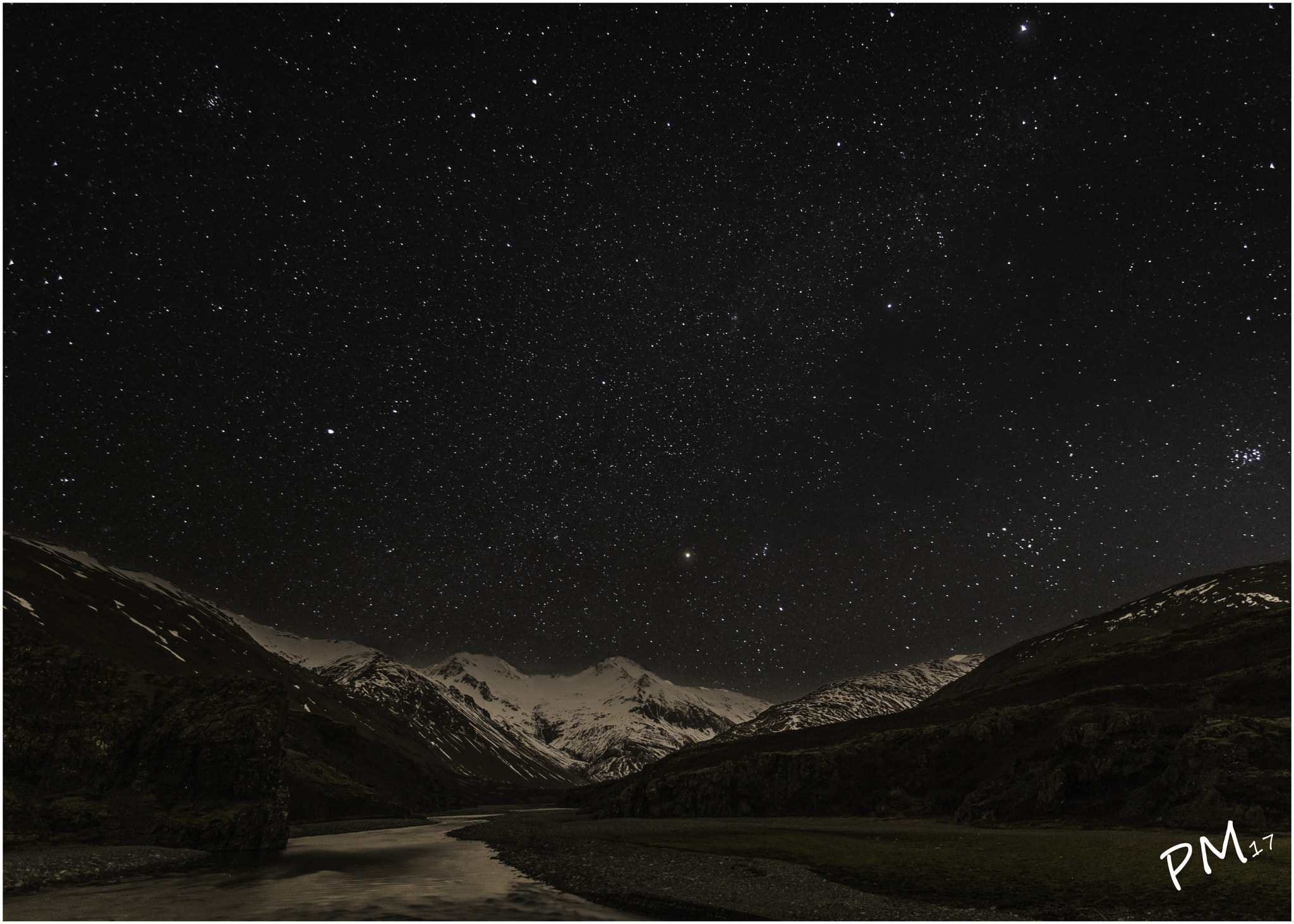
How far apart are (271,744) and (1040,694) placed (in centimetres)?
12021

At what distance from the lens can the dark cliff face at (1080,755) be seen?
51.4 m

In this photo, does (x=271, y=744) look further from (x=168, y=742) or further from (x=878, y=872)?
(x=878, y=872)

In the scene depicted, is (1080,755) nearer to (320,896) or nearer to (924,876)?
(924,876)

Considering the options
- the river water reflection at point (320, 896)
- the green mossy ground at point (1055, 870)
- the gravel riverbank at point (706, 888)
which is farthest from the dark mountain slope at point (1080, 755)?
the river water reflection at point (320, 896)

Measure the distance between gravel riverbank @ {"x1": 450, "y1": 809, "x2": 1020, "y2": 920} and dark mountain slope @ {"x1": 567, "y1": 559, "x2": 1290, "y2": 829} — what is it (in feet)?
115

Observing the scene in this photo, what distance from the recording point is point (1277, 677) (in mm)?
70812

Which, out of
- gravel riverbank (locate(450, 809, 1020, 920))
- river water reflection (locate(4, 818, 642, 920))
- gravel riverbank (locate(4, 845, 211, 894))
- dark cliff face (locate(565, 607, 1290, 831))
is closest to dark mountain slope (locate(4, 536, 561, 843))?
dark cliff face (locate(565, 607, 1290, 831))

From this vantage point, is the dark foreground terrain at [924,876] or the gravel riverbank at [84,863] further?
the gravel riverbank at [84,863]

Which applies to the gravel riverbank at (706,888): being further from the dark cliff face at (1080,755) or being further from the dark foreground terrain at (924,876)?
the dark cliff face at (1080,755)

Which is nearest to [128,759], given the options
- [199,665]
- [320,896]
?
[320,896]

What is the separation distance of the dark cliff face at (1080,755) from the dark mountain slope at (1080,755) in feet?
0.61

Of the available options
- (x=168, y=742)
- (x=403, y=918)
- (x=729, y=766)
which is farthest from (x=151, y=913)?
(x=729, y=766)

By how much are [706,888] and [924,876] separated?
38.2ft

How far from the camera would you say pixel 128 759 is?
52.8 m
